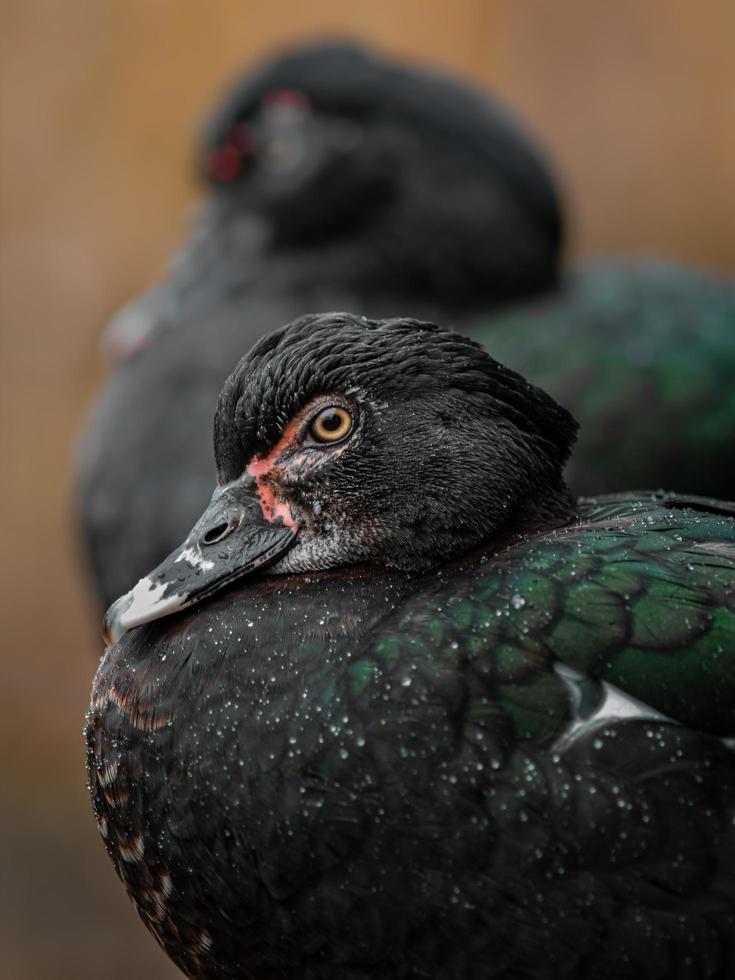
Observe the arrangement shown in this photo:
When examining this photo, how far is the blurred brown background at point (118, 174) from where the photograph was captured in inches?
273

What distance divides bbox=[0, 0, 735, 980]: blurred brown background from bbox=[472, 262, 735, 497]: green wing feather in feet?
7.65

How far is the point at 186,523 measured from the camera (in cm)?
457

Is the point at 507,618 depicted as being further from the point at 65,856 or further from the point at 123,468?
the point at 65,856

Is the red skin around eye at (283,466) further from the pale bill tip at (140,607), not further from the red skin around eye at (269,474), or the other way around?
the pale bill tip at (140,607)

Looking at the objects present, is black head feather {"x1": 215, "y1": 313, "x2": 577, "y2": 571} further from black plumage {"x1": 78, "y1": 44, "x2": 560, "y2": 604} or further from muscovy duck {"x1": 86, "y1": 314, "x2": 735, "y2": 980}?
black plumage {"x1": 78, "y1": 44, "x2": 560, "y2": 604}

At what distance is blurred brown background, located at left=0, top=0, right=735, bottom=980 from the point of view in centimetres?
692

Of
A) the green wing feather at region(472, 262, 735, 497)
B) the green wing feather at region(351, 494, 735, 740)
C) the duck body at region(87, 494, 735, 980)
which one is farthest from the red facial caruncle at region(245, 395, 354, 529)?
the green wing feather at region(472, 262, 735, 497)

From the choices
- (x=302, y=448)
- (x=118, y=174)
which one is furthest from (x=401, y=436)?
(x=118, y=174)

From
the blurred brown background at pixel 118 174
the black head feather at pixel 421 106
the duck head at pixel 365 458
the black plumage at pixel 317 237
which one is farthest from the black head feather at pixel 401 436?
the blurred brown background at pixel 118 174

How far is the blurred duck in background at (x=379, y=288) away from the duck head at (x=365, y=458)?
191 cm

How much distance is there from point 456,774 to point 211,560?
1.92ft

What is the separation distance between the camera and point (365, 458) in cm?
260

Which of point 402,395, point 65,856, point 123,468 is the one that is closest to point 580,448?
point 123,468

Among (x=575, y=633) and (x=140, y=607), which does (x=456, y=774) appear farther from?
(x=140, y=607)
